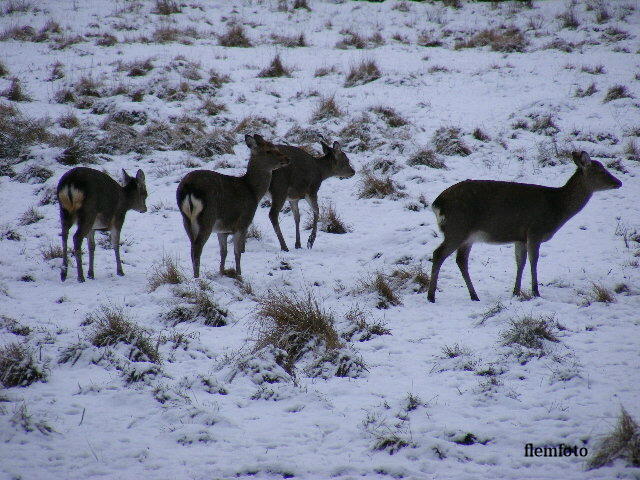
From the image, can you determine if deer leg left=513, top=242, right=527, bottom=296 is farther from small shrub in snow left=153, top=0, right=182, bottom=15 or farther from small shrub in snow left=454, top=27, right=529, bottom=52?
small shrub in snow left=153, top=0, right=182, bottom=15

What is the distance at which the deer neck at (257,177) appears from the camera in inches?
362

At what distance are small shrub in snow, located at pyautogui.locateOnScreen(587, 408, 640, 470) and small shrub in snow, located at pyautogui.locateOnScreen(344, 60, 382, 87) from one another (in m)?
15.8

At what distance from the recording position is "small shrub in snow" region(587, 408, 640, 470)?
134 inches

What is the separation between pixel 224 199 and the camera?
835cm

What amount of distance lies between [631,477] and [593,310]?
335cm

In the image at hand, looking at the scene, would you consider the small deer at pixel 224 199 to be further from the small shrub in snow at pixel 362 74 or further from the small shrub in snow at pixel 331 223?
the small shrub in snow at pixel 362 74

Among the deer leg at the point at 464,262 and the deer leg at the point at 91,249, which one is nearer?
the deer leg at the point at 464,262

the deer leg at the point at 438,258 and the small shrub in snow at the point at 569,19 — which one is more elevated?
the small shrub in snow at the point at 569,19

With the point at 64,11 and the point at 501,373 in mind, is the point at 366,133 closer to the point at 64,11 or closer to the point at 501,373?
the point at 501,373

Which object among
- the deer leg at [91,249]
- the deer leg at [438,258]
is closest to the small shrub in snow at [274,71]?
the deer leg at [91,249]

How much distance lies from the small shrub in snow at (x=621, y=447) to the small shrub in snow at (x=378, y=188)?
28.1 ft

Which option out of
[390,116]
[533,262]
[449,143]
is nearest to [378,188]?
[449,143]

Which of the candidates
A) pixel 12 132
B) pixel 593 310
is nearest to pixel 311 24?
pixel 12 132

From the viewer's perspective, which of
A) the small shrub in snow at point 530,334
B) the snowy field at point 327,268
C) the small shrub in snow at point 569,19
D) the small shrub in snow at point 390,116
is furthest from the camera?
the small shrub in snow at point 569,19
